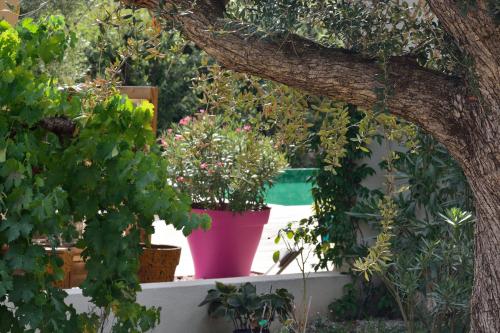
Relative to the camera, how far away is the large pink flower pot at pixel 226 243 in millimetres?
7094

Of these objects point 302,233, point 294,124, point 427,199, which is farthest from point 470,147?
point 302,233

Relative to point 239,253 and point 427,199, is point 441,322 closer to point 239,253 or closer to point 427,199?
point 427,199

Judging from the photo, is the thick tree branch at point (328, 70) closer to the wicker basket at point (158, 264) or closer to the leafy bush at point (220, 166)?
the leafy bush at point (220, 166)

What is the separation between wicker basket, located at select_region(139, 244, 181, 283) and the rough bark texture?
330 cm

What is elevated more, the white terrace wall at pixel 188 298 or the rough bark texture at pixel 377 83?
the rough bark texture at pixel 377 83

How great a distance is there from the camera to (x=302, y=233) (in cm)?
713

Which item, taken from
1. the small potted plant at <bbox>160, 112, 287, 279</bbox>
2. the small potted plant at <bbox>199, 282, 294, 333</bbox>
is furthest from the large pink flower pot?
the small potted plant at <bbox>199, 282, 294, 333</bbox>

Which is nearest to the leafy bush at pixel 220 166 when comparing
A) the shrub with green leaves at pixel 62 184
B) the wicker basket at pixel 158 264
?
the wicker basket at pixel 158 264

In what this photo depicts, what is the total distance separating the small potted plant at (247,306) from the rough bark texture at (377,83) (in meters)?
2.72

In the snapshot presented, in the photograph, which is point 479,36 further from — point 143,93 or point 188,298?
point 143,93

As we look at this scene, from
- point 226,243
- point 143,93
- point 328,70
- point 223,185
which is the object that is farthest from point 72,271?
point 328,70

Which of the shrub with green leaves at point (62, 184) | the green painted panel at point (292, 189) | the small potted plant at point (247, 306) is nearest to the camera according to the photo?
the shrub with green leaves at point (62, 184)

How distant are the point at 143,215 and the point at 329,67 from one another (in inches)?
38.5

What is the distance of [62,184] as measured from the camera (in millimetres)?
3518
